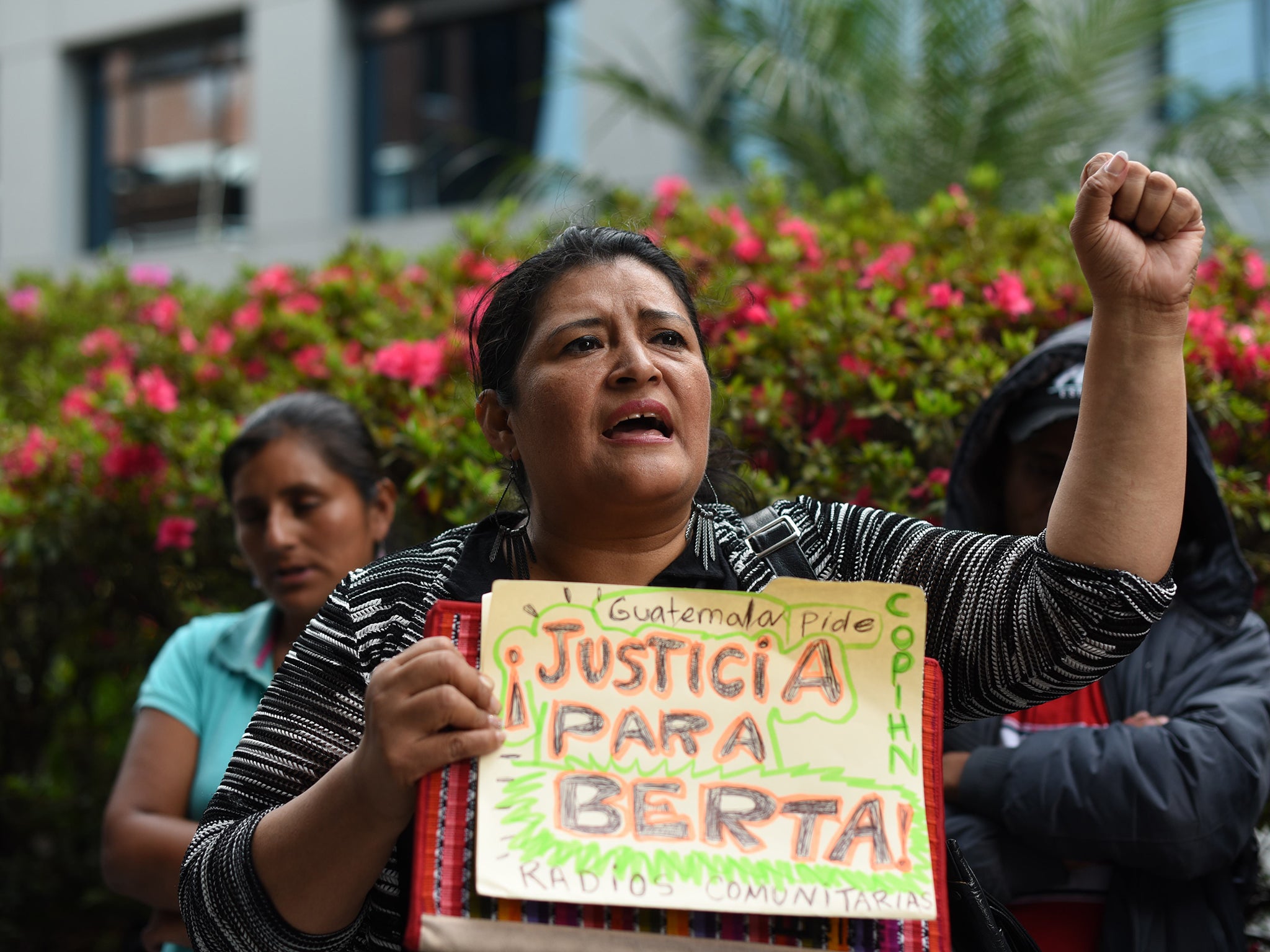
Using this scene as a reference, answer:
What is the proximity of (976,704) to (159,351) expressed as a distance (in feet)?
12.2

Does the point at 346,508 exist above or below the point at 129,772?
above

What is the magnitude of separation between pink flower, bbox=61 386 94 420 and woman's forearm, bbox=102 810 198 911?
1.90 metres

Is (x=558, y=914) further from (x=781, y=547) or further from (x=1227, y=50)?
(x=1227, y=50)

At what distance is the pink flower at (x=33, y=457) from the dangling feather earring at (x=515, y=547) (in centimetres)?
258

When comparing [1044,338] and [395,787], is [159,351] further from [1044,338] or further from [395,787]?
[395,787]

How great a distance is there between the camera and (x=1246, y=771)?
6.80 feet

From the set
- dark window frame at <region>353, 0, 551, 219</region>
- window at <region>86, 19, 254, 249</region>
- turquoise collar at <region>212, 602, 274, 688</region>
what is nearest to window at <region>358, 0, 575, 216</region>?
dark window frame at <region>353, 0, 551, 219</region>

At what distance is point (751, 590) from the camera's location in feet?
5.03

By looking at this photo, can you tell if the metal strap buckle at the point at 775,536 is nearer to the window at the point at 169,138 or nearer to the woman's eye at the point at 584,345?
the woman's eye at the point at 584,345

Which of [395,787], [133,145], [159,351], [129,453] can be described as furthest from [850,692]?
[133,145]

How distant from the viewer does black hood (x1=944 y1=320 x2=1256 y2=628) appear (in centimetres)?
225

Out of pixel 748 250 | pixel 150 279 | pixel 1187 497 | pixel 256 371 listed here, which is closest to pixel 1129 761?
pixel 1187 497

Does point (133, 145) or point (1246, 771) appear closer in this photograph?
point (1246, 771)

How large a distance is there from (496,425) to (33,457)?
2542 mm
